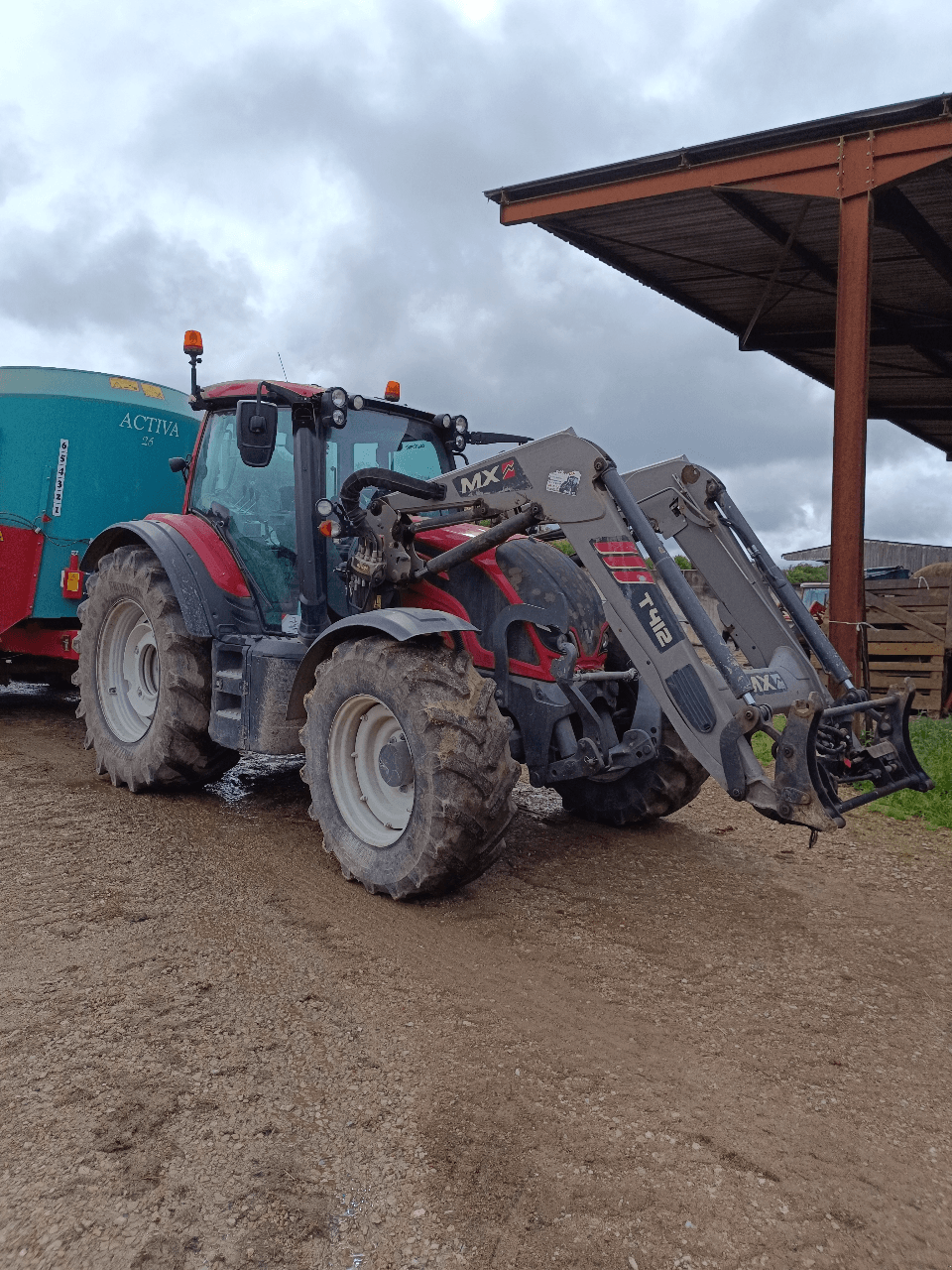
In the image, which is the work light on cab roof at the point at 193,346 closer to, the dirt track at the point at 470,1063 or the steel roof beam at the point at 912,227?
the dirt track at the point at 470,1063

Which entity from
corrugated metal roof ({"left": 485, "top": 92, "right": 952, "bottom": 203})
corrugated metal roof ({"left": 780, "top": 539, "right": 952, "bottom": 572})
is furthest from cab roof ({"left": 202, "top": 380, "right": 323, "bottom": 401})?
corrugated metal roof ({"left": 780, "top": 539, "right": 952, "bottom": 572})

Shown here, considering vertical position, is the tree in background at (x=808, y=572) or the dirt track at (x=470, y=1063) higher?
the tree in background at (x=808, y=572)

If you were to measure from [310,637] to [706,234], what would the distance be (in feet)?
23.3

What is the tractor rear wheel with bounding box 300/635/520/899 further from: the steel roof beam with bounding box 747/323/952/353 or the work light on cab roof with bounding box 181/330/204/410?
the steel roof beam with bounding box 747/323/952/353

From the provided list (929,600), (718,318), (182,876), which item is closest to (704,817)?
(182,876)

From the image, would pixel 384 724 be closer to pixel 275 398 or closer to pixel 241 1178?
pixel 275 398

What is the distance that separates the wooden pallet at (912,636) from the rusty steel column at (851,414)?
10.5 feet

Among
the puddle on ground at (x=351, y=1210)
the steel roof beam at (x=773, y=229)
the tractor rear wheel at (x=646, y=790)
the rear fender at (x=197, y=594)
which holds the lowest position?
the puddle on ground at (x=351, y=1210)

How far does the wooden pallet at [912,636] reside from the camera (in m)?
10.5

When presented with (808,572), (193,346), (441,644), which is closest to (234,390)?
(193,346)

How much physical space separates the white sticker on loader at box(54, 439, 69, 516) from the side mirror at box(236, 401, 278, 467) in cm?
356

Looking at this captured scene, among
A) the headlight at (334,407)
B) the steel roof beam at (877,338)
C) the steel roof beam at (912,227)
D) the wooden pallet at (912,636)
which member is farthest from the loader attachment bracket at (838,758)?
the steel roof beam at (877,338)

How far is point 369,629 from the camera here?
4.41m

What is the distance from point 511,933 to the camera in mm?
3893
